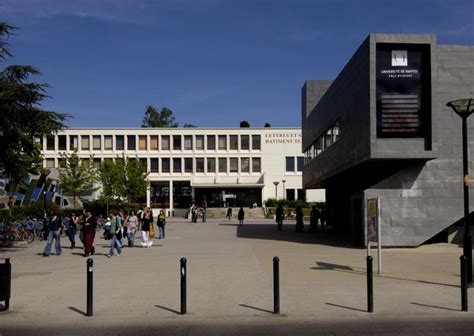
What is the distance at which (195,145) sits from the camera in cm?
8412

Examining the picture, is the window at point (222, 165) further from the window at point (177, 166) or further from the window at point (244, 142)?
the window at point (177, 166)

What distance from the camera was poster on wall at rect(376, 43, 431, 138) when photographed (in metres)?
22.8

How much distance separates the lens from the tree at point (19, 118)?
72.6 ft

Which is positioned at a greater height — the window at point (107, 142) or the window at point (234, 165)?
the window at point (107, 142)

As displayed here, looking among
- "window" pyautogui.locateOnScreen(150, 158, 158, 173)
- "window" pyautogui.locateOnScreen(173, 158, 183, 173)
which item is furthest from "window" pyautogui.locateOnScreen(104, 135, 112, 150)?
"window" pyautogui.locateOnScreen(173, 158, 183, 173)

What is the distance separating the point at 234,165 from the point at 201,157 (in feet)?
15.7

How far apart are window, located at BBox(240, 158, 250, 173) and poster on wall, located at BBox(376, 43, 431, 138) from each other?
2406 inches

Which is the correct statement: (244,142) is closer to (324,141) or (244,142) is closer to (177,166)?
(177,166)

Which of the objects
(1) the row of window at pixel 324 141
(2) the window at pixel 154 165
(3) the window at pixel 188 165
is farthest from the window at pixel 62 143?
(1) the row of window at pixel 324 141

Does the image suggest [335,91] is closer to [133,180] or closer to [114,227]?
[114,227]

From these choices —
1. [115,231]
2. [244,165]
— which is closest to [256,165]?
[244,165]

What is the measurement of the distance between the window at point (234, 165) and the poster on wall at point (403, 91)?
61.4 meters

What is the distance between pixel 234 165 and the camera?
84.1 m

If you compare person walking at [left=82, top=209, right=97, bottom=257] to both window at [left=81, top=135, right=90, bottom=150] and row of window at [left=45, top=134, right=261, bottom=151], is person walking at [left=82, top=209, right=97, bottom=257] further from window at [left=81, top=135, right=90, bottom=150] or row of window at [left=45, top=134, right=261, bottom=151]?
window at [left=81, top=135, right=90, bottom=150]
